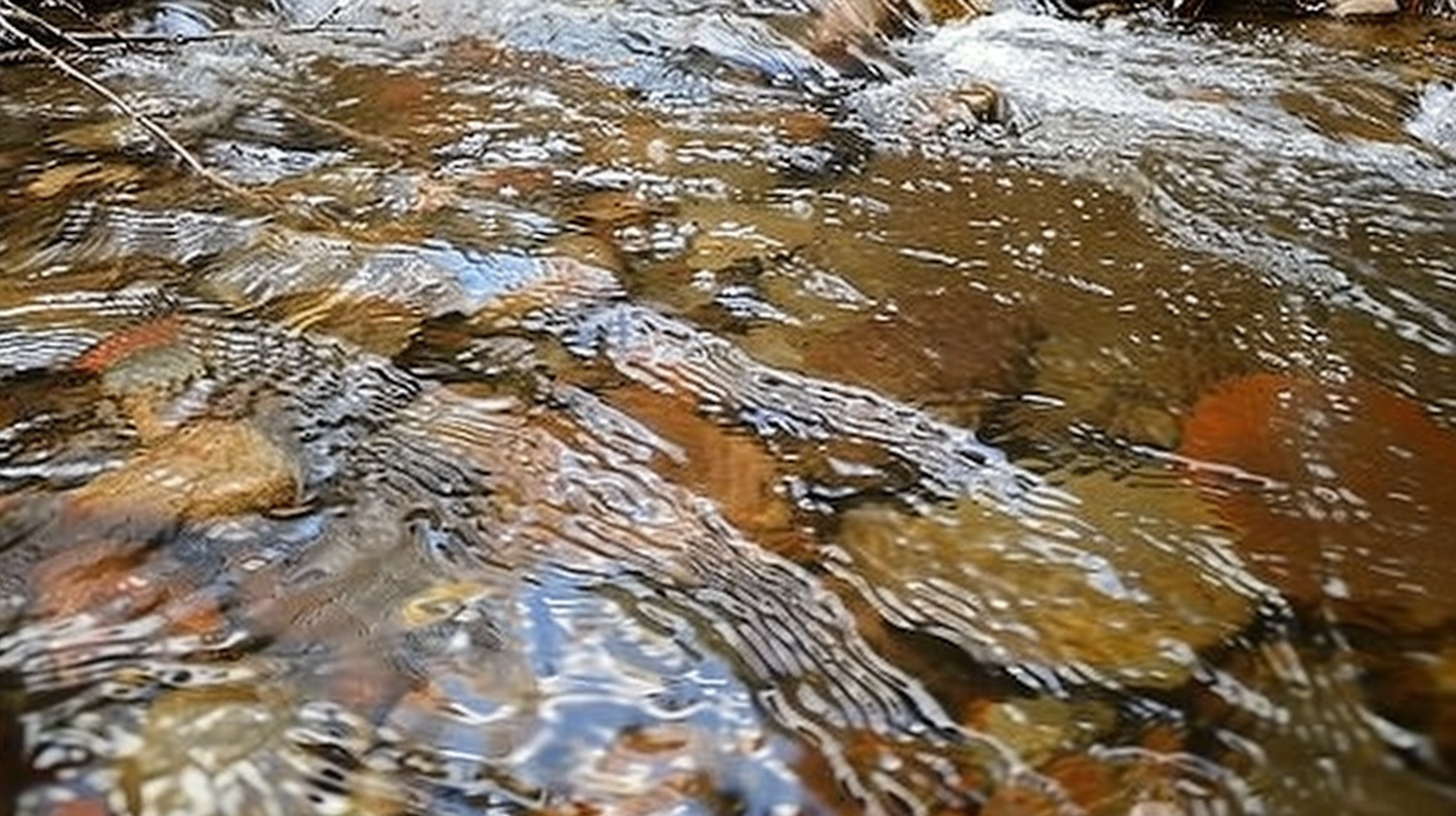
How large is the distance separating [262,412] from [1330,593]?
1.95 meters

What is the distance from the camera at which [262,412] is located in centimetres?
248

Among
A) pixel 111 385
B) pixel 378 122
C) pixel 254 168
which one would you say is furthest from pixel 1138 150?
pixel 111 385

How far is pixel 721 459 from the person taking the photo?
2410 mm

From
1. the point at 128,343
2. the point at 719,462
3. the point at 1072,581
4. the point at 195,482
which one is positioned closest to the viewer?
the point at 1072,581

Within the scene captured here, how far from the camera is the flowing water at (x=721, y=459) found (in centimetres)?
170

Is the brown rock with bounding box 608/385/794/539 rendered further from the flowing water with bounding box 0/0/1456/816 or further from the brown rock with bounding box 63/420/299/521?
the brown rock with bounding box 63/420/299/521

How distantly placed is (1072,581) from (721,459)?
2.30 feet

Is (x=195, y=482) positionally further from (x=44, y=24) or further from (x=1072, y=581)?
(x=1072, y=581)

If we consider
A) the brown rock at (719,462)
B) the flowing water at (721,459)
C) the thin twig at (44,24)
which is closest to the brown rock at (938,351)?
the flowing water at (721,459)

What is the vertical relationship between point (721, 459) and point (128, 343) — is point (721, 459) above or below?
above

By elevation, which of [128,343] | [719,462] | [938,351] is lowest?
[128,343]

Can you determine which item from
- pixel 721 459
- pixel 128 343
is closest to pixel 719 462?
pixel 721 459

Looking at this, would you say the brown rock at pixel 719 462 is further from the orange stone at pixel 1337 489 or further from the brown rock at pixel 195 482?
the orange stone at pixel 1337 489

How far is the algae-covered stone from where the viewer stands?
6.20 ft
